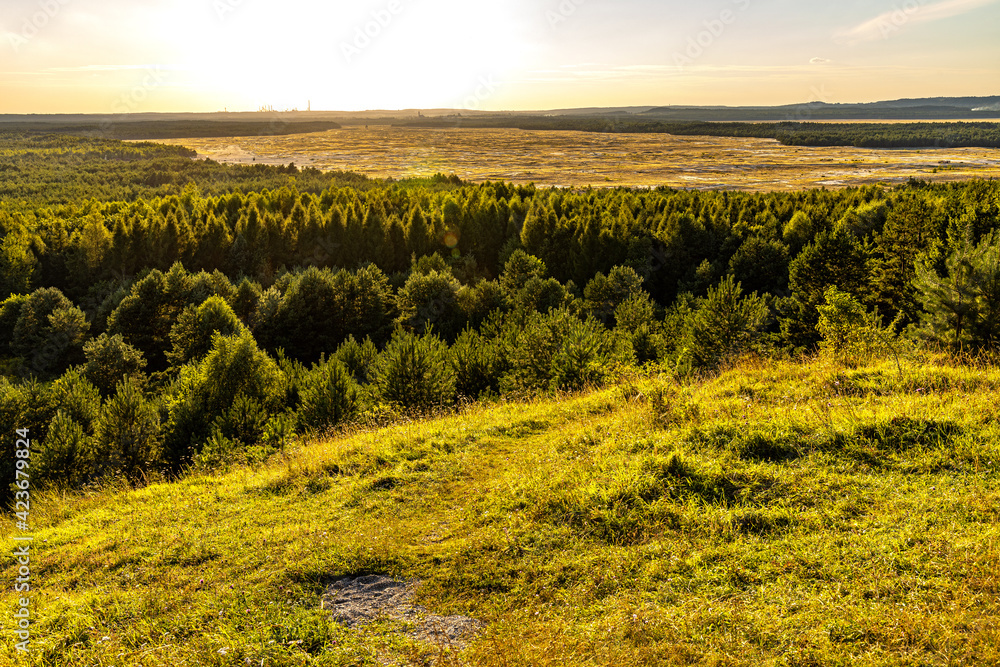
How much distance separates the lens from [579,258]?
7781 centimetres

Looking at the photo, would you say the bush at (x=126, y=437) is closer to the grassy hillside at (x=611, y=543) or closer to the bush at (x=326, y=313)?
the grassy hillside at (x=611, y=543)

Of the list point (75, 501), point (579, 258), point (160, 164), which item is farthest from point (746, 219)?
point (160, 164)

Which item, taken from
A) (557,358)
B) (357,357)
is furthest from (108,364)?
(557,358)

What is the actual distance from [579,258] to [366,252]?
3194 cm

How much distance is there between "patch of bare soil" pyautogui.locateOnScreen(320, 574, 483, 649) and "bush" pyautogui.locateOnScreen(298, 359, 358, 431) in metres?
18.5

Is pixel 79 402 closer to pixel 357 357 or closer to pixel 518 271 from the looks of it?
pixel 357 357

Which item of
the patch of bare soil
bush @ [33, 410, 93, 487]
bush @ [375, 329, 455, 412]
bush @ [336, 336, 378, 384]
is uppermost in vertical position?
the patch of bare soil

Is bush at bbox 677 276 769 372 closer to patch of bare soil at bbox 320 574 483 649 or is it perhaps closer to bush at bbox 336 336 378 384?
bush at bbox 336 336 378 384

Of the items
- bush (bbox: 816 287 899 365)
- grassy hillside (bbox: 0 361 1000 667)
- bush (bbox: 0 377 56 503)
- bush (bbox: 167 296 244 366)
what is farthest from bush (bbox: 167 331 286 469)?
bush (bbox: 816 287 899 365)

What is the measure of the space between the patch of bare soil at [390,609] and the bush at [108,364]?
44505 millimetres

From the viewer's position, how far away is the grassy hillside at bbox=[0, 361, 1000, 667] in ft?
Answer: 26.0

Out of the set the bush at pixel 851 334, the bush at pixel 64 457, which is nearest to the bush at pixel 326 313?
the bush at pixel 64 457

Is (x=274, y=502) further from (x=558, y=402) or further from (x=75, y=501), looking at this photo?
(x=558, y=402)

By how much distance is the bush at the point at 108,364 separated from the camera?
153ft
